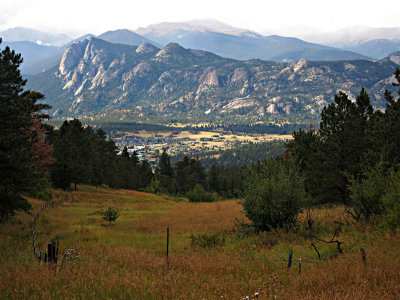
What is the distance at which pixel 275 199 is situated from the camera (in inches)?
563

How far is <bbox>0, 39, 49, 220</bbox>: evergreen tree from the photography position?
16.4 metres

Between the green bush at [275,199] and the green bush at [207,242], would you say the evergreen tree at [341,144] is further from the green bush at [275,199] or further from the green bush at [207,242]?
the green bush at [207,242]

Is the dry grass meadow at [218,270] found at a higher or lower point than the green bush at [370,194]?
lower

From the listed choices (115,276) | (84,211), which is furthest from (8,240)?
(84,211)

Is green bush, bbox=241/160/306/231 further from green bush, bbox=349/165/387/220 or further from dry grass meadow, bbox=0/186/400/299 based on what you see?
green bush, bbox=349/165/387/220

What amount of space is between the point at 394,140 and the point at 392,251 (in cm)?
1679

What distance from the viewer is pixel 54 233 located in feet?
54.7

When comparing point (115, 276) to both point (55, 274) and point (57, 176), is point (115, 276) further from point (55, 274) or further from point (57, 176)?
point (57, 176)

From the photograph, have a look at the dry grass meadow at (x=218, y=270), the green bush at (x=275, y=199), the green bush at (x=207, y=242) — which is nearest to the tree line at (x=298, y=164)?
the green bush at (x=275, y=199)

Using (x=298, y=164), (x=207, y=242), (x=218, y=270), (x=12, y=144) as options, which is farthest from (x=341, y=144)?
(x=12, y=144)

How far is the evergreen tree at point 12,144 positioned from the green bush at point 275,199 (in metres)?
14.0

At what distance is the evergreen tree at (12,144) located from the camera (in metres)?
16.4

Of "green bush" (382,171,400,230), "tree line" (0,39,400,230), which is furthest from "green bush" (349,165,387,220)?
"green bush" (382,171,400,230)

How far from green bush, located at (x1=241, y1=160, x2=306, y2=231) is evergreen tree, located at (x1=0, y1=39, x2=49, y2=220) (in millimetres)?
14027
